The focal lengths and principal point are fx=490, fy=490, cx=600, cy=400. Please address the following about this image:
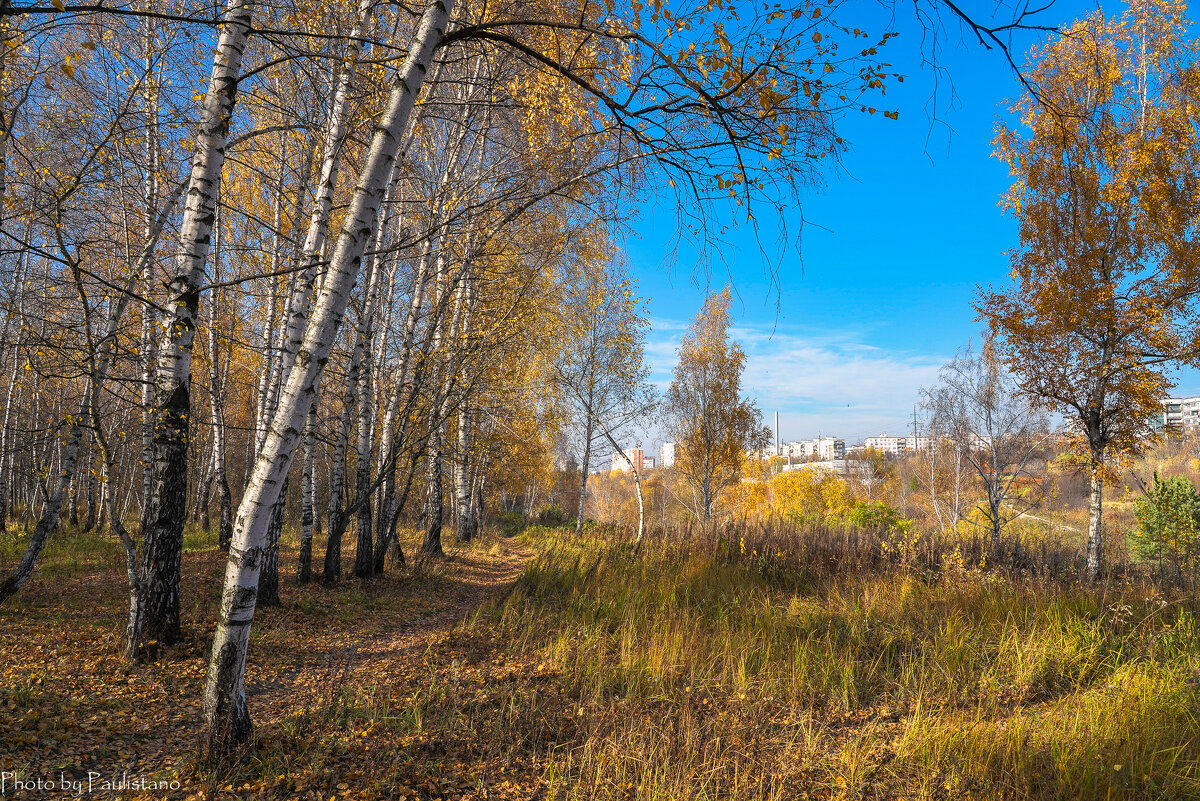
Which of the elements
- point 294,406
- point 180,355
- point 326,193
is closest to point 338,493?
point 180,355

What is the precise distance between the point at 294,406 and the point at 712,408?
1671cm

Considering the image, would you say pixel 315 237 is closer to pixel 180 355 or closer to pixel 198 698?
pixel 180 355

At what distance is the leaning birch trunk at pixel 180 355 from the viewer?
3.82 metres

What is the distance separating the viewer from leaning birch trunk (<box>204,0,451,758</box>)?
249 centimetres

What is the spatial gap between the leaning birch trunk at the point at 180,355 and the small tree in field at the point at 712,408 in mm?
15415

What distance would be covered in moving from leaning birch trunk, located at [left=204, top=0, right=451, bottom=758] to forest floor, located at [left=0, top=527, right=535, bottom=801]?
41 centimetres

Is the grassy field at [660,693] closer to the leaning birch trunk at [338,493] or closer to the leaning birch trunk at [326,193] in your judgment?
the leaning birch trunk at [338,493]

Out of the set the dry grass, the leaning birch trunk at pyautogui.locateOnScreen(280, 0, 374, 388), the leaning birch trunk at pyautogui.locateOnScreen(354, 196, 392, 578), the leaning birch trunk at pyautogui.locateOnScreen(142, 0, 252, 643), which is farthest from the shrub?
the leaning birch trunk at pyautogui.locateOnScreen(142, 0, 252, 643)

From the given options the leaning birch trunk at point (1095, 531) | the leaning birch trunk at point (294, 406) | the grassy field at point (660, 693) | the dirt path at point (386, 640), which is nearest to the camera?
the leaning birch trunk at point (294, 406)

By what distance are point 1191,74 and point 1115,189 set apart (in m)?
2.23

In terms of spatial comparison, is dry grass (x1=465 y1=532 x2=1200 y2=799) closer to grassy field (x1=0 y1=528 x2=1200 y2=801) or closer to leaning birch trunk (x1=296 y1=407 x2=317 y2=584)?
grassy field (x1=0 y1=528 x2=1200 y2=801)

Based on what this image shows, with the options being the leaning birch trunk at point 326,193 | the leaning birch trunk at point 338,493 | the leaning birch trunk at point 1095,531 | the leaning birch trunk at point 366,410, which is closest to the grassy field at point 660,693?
the leaning birch trunk at point 338,493

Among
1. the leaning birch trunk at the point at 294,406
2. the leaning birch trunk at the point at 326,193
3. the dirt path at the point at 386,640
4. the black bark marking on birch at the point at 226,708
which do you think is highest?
the leaning birch trunk at the point at 326,193

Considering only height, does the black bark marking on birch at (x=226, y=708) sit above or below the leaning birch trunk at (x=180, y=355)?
below
